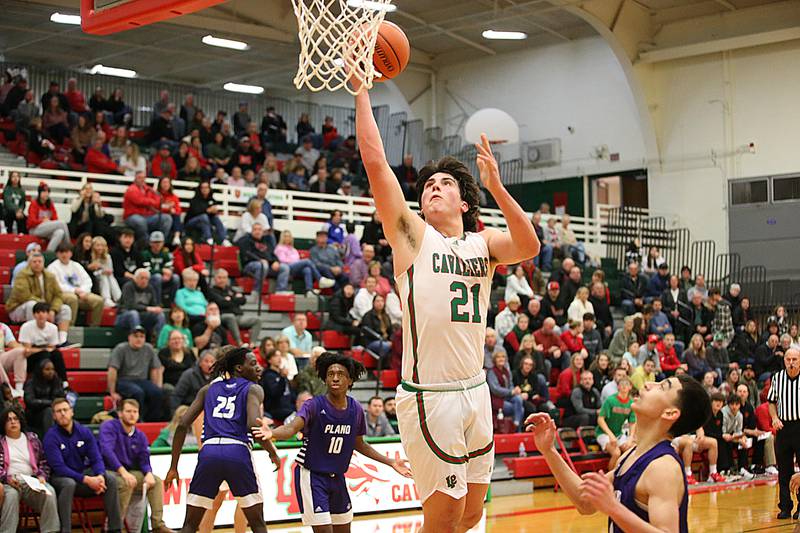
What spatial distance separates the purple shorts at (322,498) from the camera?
6906 mm

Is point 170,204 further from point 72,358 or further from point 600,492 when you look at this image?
point 600,492

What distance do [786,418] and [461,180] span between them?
7286 millimetres

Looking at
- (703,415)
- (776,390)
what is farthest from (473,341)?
(776,390)

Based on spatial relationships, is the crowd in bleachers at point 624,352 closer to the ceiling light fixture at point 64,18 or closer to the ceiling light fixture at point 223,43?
the ceiling light fixture at point 223,43

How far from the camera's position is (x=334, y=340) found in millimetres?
14766

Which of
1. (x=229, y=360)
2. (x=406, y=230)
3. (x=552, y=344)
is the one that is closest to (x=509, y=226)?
(x=406, y=230)

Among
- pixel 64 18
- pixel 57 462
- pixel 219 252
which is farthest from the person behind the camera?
pixel 64 18

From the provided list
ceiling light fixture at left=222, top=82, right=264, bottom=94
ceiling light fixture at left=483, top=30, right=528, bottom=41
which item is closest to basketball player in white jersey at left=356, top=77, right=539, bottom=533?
ceiling light fixture at left=483, top=30, right=528, bottom=41

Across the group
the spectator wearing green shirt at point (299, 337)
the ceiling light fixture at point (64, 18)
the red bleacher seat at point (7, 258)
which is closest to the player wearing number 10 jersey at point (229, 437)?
the spectator wearing green shirt at point (299, 337)

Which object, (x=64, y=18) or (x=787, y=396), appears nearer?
(x=787, y=396)

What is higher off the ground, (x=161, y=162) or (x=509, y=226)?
(x=161, y=162)

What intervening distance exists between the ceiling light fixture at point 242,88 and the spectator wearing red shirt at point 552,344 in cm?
1426

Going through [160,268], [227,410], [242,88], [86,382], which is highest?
[242,88]

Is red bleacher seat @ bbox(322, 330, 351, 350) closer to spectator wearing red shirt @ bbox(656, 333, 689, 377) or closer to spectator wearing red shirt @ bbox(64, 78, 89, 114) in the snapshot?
spectator wearing red shirt @ bbox(656, 333, 689, 377)
